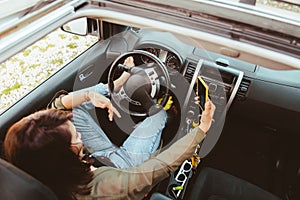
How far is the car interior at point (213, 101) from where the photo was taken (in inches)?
74.4

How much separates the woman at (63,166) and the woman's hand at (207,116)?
377 millimetres

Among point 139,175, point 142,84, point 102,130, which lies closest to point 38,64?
point 102,130

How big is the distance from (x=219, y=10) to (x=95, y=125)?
0.94m

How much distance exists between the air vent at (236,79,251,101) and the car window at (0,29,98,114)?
94 centimetres

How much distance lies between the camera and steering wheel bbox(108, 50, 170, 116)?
1747 mm

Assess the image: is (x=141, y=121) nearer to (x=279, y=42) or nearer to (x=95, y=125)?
(x=95, y=125)

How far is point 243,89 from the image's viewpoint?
2.03 m

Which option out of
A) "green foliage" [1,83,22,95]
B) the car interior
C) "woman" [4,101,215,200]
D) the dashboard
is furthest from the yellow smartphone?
"green foliage" [1,83,22,95]

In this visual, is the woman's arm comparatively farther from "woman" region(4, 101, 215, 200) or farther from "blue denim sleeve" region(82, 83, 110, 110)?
"blue denim sleeve" region(82, 83, 110, 110)

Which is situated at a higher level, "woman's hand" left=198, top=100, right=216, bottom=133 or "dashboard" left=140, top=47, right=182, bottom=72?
"dashboard" left=140, top=47, right=182, bottom=72

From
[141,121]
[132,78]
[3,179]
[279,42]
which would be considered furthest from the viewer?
[141,121]

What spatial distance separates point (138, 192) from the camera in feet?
4.99

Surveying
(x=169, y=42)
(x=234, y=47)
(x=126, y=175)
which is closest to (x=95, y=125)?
(x=126, y=175)

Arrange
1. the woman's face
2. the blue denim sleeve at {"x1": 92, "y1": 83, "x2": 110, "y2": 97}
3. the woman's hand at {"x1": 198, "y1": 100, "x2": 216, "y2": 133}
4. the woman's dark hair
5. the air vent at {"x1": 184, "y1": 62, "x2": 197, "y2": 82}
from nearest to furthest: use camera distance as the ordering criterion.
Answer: the woman's dark hair < the woman's face < the woman's hand at {"x1": 198, "y1": 100, "x2": 216, "y2": 133} < the blue denim sleeve at {"x1": 92, "y1": 83, "x2": 110, "y2": 97} < the air vent at {"x1": 184, "y1": 62, "x2": 197, "y2": 82}
